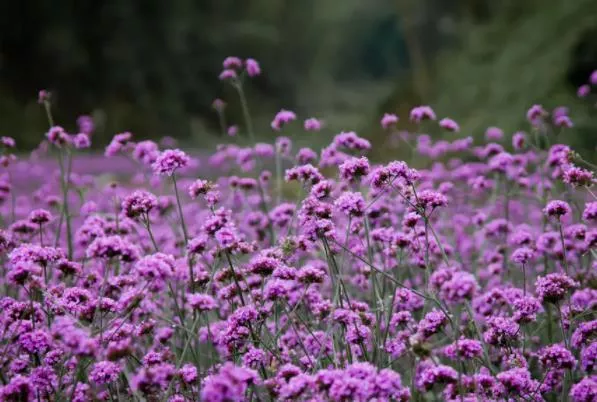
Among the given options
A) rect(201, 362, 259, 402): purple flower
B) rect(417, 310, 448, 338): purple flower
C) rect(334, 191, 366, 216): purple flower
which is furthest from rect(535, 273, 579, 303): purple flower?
rect(201, 362, 259, 402): purple flower

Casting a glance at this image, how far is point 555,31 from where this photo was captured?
11.0 m

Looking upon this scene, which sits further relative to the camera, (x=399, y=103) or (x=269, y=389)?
(x=399, y=103)

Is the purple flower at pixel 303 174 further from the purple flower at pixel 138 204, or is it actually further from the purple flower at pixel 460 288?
the purple flower at pixel 460 288

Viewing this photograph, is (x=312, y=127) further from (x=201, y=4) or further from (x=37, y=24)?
(x=201, y=4)

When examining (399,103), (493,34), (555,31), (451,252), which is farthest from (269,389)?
(399,103)

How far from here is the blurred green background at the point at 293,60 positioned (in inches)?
428

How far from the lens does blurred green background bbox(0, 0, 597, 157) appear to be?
10875mm

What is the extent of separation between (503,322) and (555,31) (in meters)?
9.63

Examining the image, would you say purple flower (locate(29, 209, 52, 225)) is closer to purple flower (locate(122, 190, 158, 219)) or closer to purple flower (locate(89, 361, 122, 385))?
purple flower (locate(122, 190, 158, 219))

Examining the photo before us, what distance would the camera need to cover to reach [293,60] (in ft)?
99.8

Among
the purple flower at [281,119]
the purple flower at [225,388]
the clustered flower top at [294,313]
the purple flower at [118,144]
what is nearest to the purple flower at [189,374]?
the clustered flower top at [294,313]

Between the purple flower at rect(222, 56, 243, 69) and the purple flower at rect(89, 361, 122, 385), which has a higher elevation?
the purple flower at rect(222, 56, 243, 69)

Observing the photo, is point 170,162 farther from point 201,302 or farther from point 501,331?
point 501,331

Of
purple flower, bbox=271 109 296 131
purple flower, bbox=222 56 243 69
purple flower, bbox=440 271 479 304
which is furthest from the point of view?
purple flower, bbox=222 56 243 69
